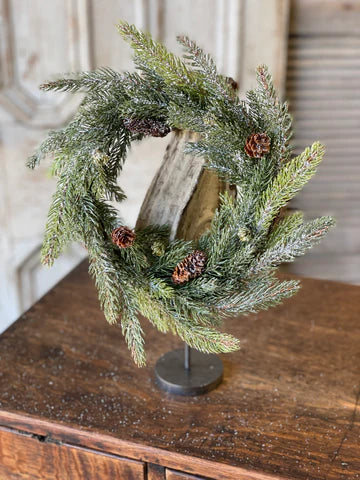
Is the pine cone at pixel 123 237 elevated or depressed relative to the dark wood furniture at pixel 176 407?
elevated

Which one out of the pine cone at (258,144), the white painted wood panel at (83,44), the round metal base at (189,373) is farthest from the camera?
the white painted wood panel at (83,44)

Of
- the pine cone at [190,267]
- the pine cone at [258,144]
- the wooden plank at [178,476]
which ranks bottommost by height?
the wooden plank at [178,476]

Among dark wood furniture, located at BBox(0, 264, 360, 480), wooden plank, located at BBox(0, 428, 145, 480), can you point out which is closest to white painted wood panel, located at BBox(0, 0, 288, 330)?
dark wood furniture, located at BBox(0, 264, 360, 480)

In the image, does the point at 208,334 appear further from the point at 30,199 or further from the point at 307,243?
the point at 30,199

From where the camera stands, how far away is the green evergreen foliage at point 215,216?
0.65 m

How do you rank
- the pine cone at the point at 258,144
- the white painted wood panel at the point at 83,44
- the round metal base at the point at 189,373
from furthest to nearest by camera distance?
1. the white painted wood panel at the point at 83,44
2. the round metal base at the point at 189,373
3. the pine cone at the point at 258,144

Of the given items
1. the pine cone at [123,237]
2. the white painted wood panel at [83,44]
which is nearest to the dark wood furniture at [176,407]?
the pine cone at [123,237]

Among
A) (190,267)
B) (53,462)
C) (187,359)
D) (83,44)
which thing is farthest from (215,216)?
(83,44)

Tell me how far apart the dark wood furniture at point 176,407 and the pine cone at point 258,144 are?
342mm

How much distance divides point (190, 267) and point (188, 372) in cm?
22

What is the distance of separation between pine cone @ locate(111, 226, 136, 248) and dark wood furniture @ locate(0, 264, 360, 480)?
9.6 inches

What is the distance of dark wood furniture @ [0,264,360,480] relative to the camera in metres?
0.68

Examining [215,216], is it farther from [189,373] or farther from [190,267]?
[189,373]

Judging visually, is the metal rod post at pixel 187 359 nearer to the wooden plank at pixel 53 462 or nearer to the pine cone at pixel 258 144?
the wooden plank at pixel 53 462
